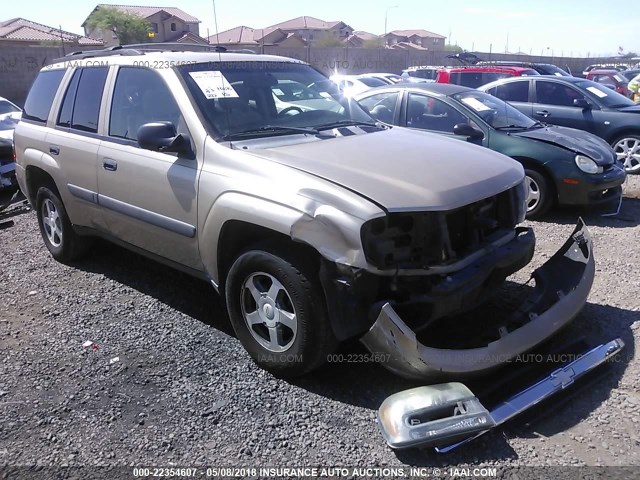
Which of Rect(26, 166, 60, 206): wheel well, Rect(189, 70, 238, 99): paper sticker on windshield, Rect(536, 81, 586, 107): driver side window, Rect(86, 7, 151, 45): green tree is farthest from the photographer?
Rect(86, 7, 151, 45): green tree

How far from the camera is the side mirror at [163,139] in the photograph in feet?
11.4

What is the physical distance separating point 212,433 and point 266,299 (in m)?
0.80

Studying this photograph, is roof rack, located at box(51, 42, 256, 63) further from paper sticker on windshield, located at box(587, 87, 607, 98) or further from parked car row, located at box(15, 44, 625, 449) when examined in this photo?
paper sticker on windshield, located at box(587, 87, 607, 98)

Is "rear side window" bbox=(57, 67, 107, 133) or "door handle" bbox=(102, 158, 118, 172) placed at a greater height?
"rear side window" bbox=(57, 67, 107, 133)

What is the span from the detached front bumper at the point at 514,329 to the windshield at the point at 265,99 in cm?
168

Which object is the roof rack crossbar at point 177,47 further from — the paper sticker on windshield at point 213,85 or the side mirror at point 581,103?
the side mirror at point 581,103

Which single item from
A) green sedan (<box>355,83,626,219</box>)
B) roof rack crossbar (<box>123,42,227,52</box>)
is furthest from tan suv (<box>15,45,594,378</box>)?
green sedan (<box>355,83,626,219</box>)

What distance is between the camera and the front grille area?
2.87 m

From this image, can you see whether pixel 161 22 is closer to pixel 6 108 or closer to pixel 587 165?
pixel 6 108

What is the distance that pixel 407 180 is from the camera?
3.08 metres

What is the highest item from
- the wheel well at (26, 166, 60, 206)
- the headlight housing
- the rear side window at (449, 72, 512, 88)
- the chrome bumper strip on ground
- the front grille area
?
the rear side window at (449, 72, 512, 88)

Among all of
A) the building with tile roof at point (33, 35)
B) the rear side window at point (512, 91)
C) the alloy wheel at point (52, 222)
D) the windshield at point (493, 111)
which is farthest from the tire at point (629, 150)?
the building with tile roof at point (33, 35)

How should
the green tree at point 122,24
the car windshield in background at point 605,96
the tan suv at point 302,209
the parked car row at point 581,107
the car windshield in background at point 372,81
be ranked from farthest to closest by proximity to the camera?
the green tree at point 122,24, the car windshield in background at point 372,81, the car windshield in background at point 605,96, the parked car row at point 581,107, the tan suv at point 302,209

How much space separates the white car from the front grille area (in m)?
7.94
